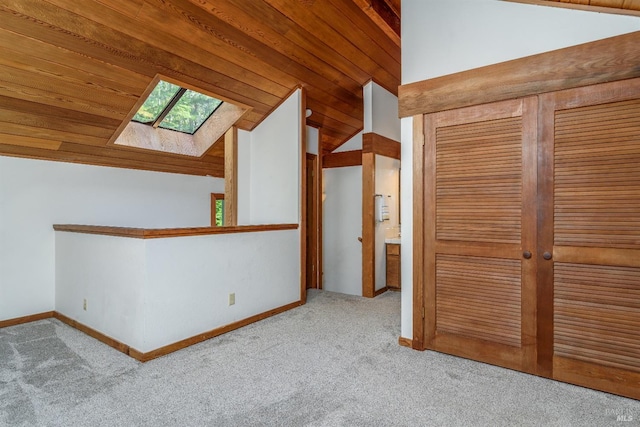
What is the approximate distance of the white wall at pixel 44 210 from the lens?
3.43m

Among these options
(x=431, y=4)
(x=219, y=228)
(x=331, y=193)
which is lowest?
(x=219, y=228)

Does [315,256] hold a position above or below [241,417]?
above

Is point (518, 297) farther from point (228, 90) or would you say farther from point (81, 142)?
point (81, 142)

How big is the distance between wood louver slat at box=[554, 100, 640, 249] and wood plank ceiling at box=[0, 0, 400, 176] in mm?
2145

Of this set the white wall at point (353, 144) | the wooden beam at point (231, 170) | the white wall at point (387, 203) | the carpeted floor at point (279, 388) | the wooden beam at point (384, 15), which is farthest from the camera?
the white wall at point (353, 144)

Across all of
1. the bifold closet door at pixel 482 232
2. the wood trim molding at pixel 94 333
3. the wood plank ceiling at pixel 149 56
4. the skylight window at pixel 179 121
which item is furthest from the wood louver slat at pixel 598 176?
the wood trim molding at pixel 94 333

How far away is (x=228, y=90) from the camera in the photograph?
3604 mm

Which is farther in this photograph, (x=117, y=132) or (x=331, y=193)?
(x=331, y=193)

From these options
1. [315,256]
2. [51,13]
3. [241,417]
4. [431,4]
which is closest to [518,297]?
[241,417]

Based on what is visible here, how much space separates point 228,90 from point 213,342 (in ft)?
8.07

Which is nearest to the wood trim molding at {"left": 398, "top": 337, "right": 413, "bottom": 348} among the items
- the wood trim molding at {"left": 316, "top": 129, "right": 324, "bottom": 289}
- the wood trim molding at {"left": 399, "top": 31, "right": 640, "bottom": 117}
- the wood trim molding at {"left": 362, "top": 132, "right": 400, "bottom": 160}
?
the wood trim molding at {"left": 399, "top": 31, "right": 640, "bottom": 117}

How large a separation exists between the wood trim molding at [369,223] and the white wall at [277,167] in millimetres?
939

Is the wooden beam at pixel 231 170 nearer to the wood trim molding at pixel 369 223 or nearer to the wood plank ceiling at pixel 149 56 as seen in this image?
the wood plank ceiling at pixel 149 56

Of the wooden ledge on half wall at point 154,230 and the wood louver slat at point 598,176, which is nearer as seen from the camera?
the wood louver slat at point 598,176
